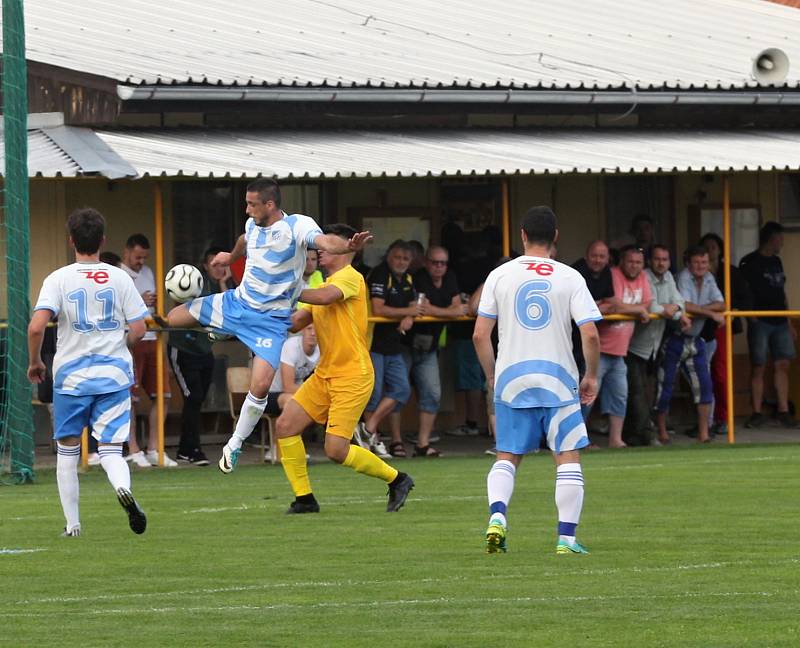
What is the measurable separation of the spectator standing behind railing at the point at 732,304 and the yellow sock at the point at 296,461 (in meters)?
8.88

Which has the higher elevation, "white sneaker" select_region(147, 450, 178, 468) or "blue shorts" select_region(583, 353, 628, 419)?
"blue shorts" select_region(583, 353, 628, 419)

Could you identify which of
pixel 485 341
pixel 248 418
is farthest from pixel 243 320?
pixel 485 341

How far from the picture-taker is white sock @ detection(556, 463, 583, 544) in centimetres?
1017

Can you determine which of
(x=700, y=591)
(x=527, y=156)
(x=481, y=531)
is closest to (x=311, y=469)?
(x=527, y=156)

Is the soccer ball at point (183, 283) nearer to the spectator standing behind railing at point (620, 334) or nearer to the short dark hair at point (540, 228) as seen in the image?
the short dark hair at point (540, 228)

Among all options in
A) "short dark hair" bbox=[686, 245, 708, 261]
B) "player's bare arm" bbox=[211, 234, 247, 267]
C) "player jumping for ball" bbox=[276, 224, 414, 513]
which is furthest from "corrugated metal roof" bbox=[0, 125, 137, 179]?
"short dark hair" bbox=[686, 245, 708, 261]

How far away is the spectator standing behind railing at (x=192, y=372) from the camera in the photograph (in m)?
18.1

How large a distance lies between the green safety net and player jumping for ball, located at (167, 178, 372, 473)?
11.1ft

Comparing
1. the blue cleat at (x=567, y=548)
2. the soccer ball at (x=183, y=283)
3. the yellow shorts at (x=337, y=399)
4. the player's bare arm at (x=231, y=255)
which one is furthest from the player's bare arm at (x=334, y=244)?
the blue cleat at (x=567, y=548)

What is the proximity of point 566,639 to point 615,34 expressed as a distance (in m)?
17.3

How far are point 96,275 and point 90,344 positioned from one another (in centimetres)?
41

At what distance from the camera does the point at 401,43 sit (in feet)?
71.6

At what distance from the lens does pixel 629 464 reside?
17.2 meters

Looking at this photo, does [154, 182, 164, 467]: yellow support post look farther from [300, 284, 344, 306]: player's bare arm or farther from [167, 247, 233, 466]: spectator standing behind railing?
[300, 284, 344, 306]: player's bare arm
